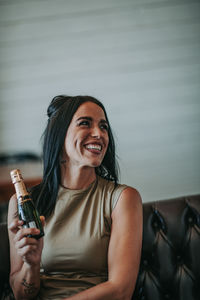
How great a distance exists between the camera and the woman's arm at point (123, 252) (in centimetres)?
91

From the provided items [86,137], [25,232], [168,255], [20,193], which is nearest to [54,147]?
[86,137]

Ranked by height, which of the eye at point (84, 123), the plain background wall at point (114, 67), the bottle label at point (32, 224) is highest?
the plain background wall at point (114, 67)

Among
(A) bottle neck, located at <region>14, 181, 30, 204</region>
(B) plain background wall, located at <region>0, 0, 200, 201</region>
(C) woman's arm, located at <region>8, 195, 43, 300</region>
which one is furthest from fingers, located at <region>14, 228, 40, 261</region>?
(B) plain background wall, located at <region>0, 0, 200, 201</region>

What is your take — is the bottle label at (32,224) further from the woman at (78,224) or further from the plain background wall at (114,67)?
the plain background wall at (114,67)

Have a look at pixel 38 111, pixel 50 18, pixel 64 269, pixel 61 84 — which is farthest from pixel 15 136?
pixel 64 269

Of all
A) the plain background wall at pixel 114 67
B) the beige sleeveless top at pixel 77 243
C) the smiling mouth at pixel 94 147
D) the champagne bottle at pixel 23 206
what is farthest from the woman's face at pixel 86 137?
the plain background wall at pixel 114 67

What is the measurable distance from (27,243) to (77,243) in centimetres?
22

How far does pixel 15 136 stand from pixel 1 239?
234cm

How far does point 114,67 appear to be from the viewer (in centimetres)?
328

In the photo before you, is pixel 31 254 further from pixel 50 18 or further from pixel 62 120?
pixel 50 18

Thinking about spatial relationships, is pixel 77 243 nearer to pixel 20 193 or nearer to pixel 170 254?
pixel 20 193

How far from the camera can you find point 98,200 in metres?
1.11

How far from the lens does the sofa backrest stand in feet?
3.79

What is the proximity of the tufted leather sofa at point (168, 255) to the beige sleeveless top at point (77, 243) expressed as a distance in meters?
0.21
